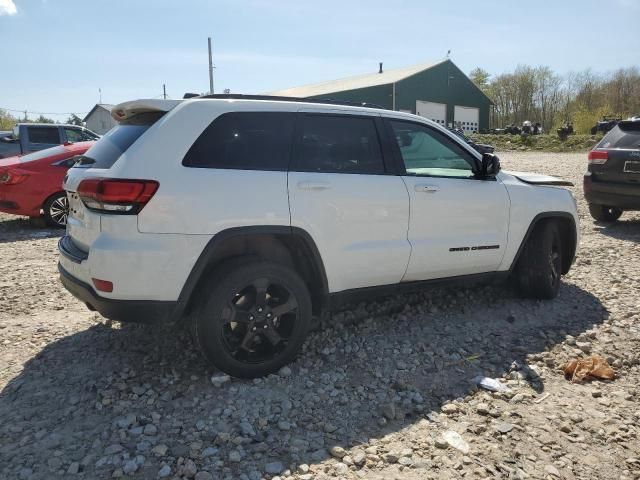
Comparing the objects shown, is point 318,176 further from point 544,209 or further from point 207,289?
point 544,209

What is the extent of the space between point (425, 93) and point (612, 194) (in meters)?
28.3

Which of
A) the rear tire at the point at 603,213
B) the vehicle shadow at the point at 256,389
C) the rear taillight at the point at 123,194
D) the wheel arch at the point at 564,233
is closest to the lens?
the vehicle shadow at the point at 256,389

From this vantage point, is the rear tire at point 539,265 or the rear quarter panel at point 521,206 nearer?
the rear quarter panel at point 521,206

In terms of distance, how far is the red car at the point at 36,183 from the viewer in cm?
812

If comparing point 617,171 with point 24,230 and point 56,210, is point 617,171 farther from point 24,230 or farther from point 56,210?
point 24,230

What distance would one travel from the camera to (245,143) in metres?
3.31

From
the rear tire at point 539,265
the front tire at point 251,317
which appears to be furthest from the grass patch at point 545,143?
the front tire at point 251,317

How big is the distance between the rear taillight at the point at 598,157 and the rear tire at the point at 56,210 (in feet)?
28.2

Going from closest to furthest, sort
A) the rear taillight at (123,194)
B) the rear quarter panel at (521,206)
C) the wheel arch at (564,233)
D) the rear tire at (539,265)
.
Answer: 1. the rear taillight at (123,194)
2. the rear quarter panel at (521,206)
3. the wheel arch at (564,233)
4. the rear tire at (539,265)

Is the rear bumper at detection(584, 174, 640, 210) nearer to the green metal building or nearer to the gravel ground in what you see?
the gravel ground

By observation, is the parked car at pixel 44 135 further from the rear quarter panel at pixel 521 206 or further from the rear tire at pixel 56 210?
the rear quarter panel at pixel 521 206

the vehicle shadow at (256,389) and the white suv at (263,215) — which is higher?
the white suv at (263,215)

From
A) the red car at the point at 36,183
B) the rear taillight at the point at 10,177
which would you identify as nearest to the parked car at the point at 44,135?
the red car at the point at 36,183

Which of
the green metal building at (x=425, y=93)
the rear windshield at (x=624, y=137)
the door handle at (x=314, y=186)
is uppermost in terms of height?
the green metal building at (x=425, y=93)
